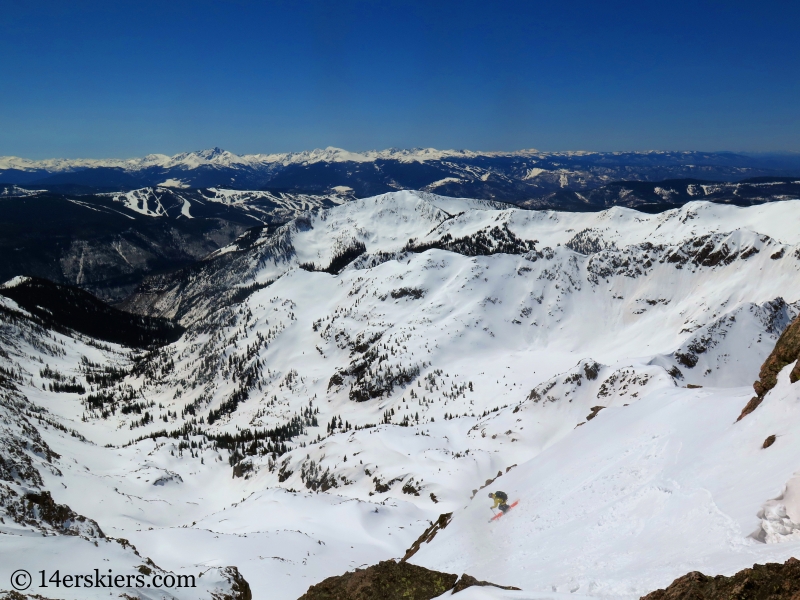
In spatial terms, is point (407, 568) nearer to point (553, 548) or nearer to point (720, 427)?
point (553, 548)

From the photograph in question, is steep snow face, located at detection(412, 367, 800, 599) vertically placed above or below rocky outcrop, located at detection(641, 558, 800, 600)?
below

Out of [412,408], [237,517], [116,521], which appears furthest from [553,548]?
[412,408]

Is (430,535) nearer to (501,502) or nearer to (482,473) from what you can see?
(501,502)

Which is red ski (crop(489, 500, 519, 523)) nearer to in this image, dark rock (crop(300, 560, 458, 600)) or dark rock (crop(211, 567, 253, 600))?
dark rock (crop(300, 560, 458, 600))

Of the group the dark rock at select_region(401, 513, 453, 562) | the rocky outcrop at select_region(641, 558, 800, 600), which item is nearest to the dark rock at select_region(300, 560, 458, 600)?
the rocky outcrop at select_region(641, 558, 800, 600)

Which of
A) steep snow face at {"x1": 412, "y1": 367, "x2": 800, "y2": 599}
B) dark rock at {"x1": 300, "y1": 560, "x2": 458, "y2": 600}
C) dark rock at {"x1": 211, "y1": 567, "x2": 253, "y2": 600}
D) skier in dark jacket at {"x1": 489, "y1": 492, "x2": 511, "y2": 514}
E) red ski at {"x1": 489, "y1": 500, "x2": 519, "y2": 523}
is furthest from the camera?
skier in dark jacket at {"x1": 489, "y1": 492, "x2": 511, "y2": 514}

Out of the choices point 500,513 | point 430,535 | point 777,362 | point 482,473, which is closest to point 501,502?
point 500,513

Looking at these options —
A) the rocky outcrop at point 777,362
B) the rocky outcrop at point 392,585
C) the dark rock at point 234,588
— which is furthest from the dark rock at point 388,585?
the rocky outcrop at point 777,362

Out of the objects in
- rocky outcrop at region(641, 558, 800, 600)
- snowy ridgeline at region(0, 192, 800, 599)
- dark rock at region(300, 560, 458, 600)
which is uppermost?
rocky outcrop at region(641, 558, 800, 600)
